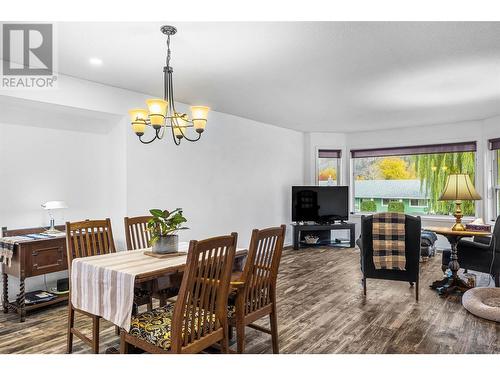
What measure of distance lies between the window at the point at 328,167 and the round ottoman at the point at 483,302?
4.24 meters

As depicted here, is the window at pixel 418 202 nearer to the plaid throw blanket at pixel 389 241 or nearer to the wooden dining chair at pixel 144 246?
the plaid throw blanket at pixel 389 241

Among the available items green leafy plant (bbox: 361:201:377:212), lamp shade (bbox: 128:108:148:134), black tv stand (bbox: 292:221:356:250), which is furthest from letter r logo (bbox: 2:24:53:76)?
green leafy plant (bbox: 361:201:377:212)

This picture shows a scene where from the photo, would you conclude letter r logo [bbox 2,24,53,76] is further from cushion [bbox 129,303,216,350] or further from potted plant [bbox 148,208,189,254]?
cushion [bbox 129,303,216,350]

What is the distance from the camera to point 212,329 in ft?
7.09

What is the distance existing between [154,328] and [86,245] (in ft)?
4.06

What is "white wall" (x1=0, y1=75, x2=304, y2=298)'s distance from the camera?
12.5 ft

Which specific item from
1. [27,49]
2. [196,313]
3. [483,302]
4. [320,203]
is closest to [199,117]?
[196,313]

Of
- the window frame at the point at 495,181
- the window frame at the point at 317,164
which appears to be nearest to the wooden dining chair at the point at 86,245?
the window frame at the point at 317,164

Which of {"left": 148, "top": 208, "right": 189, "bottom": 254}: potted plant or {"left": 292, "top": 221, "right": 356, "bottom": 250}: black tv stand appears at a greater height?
{"left": 148, "top": 208, "right": 189, "bottom": 254}: potted plant

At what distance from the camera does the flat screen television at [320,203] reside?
7.11 meters

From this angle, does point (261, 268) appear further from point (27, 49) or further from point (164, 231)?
point (27, 49)

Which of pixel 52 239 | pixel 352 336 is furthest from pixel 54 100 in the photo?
pixel 352 336

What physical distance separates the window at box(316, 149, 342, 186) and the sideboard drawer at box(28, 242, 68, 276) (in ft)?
17.7

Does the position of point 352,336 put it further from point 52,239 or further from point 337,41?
point 52,239
